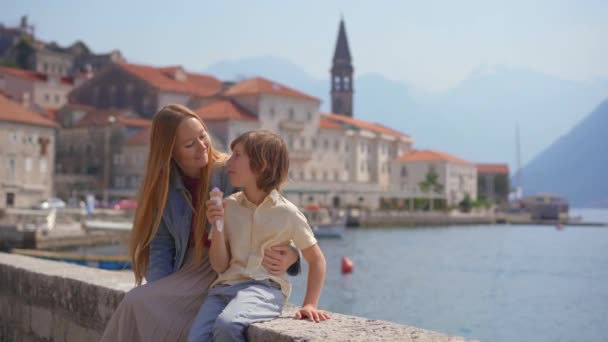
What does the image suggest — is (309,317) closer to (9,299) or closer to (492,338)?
(9,299)

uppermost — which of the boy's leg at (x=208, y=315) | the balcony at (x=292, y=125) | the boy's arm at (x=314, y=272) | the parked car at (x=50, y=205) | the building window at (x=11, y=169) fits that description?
the balcony at (x=292, y=125)

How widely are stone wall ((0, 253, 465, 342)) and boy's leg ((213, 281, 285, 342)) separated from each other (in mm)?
A: 50

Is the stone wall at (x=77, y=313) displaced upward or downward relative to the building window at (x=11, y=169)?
downward

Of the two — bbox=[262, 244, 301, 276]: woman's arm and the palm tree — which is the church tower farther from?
bbox=[262, 244, 301, 276]: woman's arm

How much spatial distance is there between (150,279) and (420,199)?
306 feet

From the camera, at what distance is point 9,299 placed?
18.1ft

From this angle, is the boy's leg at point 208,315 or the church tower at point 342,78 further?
the church tower at point 342,78

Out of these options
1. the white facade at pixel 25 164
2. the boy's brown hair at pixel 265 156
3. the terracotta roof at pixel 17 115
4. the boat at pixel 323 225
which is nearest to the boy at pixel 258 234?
the boy's brown hair at pixel 265 156

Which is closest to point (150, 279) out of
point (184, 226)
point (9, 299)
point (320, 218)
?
point (184, 226)

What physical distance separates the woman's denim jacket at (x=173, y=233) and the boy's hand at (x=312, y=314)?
2.15 ft

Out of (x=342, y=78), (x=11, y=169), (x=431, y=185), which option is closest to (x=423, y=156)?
(x=431, y=185)

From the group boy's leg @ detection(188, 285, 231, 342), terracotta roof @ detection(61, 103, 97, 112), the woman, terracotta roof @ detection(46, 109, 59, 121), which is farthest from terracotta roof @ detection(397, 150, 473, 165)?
boy's leg @ detection(188, 285, 231, 342)

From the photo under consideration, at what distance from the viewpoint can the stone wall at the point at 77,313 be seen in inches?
115

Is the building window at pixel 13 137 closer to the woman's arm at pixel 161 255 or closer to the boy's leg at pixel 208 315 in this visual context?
the woman's arm at pixel 161 255
